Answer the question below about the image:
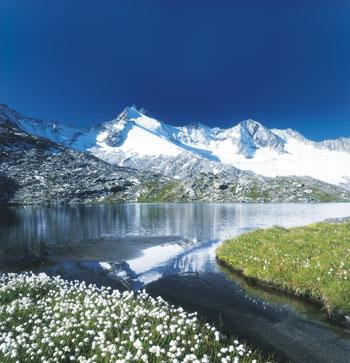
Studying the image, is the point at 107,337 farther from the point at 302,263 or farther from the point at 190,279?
the point at 302,263

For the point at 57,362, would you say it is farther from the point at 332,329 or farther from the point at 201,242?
the point at 201,242

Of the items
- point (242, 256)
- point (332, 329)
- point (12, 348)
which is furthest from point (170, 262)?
point (12, 348)

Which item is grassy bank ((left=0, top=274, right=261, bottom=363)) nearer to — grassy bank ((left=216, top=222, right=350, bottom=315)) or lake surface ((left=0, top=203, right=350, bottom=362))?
lake surface ((left=0, top=203, right=350, bottom=362))

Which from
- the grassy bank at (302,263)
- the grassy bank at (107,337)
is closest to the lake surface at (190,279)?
the grassy bank at (302,263)

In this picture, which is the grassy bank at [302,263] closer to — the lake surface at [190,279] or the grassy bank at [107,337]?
the lake surface at [190,279]

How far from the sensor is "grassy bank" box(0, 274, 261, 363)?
12.1m

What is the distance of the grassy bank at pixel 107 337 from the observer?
12.1 metres

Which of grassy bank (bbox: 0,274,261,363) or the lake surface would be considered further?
the lake surface

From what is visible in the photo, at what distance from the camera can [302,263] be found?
84.4 ft

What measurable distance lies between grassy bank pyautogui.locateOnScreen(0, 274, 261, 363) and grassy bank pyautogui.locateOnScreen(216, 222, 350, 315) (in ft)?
27.9

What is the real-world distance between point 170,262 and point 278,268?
13.4 m

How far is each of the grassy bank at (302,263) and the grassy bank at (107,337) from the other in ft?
27.9

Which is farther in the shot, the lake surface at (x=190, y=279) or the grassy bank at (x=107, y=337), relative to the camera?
the lake surface at (x=190, y=279)

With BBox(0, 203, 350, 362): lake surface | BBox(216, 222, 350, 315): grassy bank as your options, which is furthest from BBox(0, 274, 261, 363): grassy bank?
BBox(216, 222, 350, 315): grassy bank
